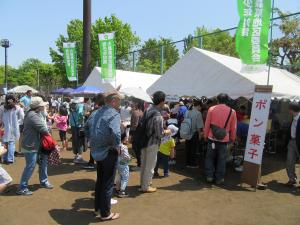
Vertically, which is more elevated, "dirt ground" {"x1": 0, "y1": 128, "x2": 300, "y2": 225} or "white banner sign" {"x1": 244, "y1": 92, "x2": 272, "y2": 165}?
"white banner sign" {"x1": 244, "y1": 92, "x2": 272, "y2": 165}

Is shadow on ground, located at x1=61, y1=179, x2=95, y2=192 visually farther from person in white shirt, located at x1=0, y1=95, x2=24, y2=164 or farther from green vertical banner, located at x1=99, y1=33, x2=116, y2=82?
green vertical banner, located at x1=99, y1=33, x2=116, y2=82

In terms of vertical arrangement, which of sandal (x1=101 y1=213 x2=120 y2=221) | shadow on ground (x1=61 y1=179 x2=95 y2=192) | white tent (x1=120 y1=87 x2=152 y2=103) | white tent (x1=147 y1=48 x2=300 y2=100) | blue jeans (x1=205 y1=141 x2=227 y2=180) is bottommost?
shadow on ground (x1=61 y1=179 x2=95 y2=192)

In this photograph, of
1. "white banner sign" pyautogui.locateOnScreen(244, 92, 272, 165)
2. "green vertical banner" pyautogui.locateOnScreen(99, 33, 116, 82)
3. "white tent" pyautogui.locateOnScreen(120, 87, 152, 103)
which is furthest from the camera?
"green vertical banner" pyautogui.locateOnScreen(99, 33, 116, 82)

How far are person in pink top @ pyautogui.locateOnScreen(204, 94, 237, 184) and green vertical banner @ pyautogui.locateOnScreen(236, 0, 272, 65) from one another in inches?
42.1

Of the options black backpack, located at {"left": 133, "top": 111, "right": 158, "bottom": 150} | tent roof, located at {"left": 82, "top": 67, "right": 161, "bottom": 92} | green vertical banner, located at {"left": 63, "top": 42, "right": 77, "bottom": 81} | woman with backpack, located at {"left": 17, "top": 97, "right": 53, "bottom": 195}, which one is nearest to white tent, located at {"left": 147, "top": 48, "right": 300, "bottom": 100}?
black backpack, located at {"left": 133, "top": 111, "right": 158, "bottom": 150}

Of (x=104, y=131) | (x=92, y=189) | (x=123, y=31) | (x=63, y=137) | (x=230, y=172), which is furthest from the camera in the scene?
(x=123, y=31)

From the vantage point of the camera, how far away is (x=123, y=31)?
38.9 meters

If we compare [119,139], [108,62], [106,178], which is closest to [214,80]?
[119,139]

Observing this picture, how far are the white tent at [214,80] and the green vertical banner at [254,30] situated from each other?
80 cm

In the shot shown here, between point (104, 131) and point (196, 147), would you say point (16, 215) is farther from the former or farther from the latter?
point (196, 147)

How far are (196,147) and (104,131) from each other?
4339 mm

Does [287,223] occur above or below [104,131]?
below

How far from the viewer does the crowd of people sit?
4.86m

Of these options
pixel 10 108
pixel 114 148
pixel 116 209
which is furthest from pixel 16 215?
pixel 10 108
